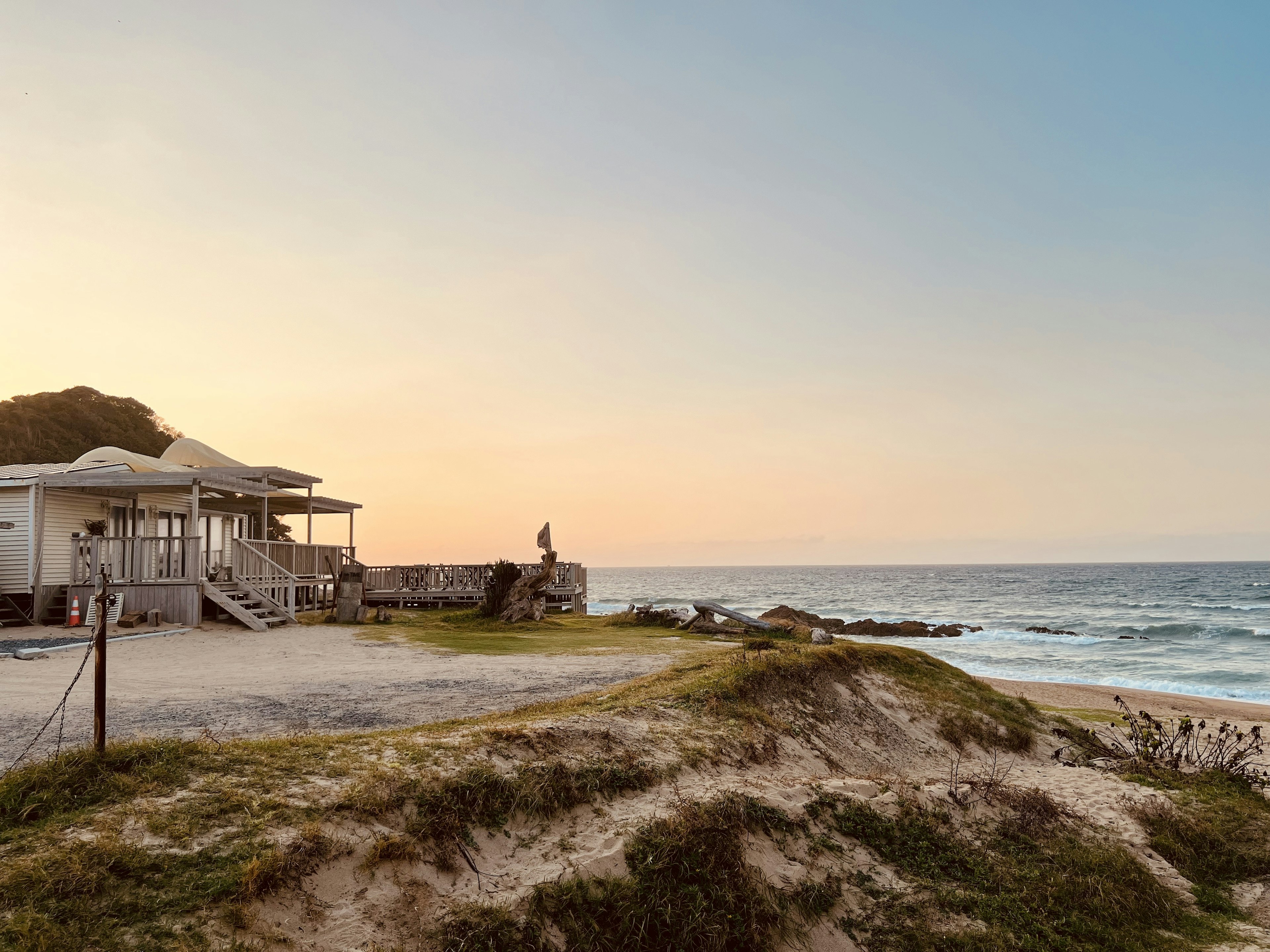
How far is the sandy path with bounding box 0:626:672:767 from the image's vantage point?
8.18 m

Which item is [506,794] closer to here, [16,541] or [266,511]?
[16,541]

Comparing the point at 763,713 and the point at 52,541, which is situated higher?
the point at 52,541

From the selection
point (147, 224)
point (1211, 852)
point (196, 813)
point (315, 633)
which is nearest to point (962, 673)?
point (1211, 852)

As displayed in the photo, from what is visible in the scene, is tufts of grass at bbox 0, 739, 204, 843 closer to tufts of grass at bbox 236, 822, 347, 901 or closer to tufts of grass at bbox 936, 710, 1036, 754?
tufts of grass at bbox 236, 822, 347, 901

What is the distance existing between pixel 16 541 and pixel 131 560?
322 cm

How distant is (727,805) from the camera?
20.3 feet

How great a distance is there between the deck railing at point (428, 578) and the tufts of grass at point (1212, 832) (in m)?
21.0

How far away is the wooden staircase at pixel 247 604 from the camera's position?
747 inches

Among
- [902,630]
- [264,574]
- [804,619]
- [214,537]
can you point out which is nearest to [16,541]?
[264,574]

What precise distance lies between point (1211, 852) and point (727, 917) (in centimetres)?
531

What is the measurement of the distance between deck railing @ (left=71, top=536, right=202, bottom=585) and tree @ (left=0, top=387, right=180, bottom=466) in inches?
968

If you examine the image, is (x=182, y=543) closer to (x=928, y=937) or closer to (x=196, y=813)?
(x=196, y=813)

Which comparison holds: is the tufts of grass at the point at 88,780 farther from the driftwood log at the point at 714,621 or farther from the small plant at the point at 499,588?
the small plant at the point at 499,588

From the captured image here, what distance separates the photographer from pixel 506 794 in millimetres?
5891
